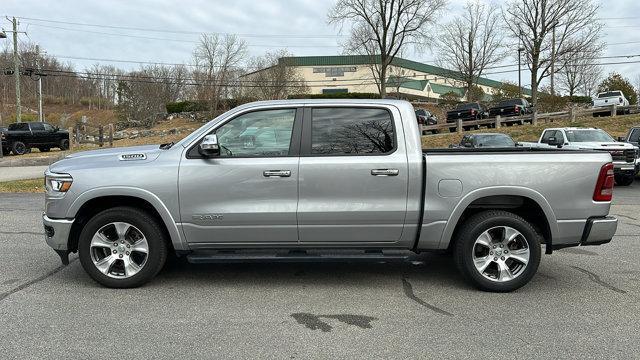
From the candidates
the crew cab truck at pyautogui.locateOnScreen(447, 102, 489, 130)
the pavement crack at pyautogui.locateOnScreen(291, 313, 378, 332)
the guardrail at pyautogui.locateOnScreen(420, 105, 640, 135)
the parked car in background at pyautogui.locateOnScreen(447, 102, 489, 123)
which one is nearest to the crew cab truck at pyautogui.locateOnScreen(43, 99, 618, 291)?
the pavement crack at pyautogui.locateOnScreen(291, 313, 378, 332)

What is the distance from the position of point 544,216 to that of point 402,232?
1.41 meters

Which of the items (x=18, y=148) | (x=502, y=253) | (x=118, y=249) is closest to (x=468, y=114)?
(x=18, y=148)

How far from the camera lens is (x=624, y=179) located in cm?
1505

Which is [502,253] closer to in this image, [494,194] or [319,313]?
[494,194]

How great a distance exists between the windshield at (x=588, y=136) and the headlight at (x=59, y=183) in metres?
15.7

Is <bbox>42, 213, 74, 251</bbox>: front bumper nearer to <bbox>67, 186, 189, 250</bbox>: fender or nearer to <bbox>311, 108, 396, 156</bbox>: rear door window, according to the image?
<bbox>67, 186, 189, 250</bbox>: fender

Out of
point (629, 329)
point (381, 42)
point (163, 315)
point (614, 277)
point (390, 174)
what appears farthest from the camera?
point (381, 42)

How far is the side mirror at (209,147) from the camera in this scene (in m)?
4.56

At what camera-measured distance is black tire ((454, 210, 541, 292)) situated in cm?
475

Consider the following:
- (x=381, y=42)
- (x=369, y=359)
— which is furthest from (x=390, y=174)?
(x=381, y=42)

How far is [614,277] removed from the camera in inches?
213

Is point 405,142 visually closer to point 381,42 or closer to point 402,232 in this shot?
point 402,232

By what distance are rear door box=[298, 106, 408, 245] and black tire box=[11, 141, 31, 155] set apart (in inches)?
1151

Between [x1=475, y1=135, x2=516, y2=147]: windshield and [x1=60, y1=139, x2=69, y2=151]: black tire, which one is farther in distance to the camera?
[x1=60, y1=139, x2=69, y2=151]: black tire
